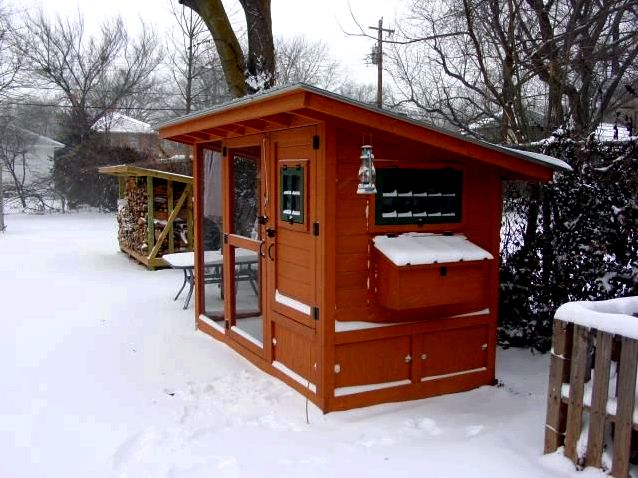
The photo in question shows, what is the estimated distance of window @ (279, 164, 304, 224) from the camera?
Result: 4047 millimetres

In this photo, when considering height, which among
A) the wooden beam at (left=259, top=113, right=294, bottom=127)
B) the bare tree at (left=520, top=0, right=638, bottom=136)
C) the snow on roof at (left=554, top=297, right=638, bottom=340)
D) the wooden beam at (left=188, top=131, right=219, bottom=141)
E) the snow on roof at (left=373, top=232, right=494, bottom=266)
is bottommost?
the snow on roof at (left=554, top=297, right=638, bottom=340)

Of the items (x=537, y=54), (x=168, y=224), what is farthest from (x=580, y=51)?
(x=168, y=224)

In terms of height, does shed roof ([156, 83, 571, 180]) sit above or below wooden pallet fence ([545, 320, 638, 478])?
above

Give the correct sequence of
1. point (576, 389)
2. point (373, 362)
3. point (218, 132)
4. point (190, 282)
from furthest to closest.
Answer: point (190, 282), point (218, 132), point (373, 362), point (576, 389)

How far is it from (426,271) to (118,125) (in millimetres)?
25447

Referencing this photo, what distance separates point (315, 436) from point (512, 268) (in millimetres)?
2612

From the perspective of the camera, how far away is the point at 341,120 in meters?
3.71

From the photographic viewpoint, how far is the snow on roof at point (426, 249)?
12.2 ft

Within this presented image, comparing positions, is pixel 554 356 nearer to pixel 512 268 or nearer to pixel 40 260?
pixel 512 268

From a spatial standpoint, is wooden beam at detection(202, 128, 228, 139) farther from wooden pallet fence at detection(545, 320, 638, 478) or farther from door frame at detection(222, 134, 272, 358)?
wooden pallet fence at detection(545, 320, 638, 478)

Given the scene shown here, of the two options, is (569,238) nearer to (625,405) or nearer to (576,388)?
(576,388)

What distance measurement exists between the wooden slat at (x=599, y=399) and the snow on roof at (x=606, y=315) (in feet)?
0.17

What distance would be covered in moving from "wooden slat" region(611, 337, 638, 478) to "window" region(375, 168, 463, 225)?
1.62 m

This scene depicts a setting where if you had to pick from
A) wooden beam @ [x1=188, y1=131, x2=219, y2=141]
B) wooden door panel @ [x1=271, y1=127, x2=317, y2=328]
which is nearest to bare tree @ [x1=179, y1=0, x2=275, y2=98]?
wooden beam @ [x1=188, y1=131, x2=219, y2=141]
